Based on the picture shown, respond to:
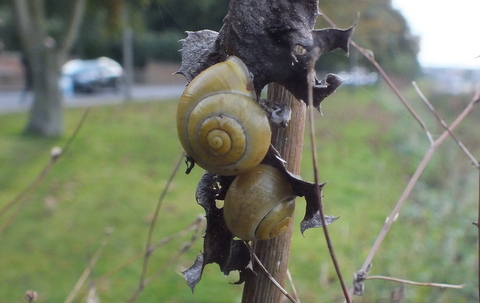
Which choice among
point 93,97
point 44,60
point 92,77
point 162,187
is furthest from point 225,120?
point 92,77

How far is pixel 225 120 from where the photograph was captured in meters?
0.58

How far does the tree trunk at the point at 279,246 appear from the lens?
64cm

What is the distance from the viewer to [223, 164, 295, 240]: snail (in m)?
0.60

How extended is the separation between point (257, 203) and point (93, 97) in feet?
44.9

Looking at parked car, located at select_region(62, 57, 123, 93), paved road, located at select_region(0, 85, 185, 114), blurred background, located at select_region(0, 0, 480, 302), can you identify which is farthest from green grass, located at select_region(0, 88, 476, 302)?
parked car, located at select_region(62, 57, 123, 93)

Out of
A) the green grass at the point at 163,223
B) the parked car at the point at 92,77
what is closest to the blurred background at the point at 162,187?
the green grass at the point at 163,223

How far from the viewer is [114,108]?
991 cm

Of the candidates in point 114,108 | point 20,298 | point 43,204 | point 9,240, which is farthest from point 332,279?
point 114,108

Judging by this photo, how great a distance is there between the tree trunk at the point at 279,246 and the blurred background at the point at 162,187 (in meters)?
0.10

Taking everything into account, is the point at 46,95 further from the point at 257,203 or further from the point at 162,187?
the point at 257,203

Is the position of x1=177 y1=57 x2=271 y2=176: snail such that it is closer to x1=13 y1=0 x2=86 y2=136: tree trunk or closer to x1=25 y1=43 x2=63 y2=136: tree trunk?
x1=13 y1=0 x2=86 y2=136: tree trunk

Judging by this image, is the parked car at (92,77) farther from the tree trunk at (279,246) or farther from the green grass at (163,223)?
the tree trunk at (279,246)

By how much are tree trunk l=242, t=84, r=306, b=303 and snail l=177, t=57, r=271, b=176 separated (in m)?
0.06

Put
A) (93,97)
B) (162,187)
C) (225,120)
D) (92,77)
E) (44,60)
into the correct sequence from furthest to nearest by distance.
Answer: (92,77), (93,97), (44,60), (162,187), (225,120)
